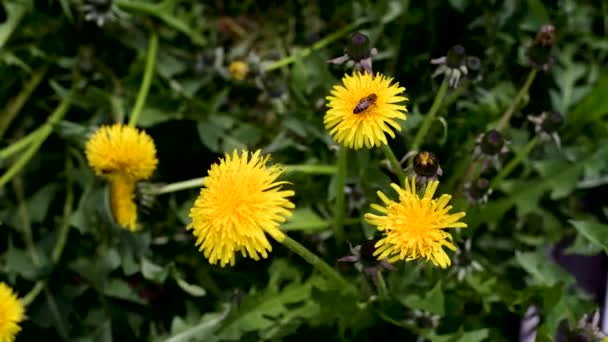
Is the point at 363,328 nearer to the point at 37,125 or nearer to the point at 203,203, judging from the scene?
the point at 203,203

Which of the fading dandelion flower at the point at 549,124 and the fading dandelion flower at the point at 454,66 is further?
the fading dandelion flower at the point at 549,124

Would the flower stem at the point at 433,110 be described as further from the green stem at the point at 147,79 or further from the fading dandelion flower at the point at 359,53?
the green stem at the point at 147,79

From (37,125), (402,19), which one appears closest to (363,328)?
(402,19)

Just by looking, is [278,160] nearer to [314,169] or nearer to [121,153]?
[314,169]

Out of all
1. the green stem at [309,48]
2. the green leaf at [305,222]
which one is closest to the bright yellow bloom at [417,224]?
the green leaf at [305,222]

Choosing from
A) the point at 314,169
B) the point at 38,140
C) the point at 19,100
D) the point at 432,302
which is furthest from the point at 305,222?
the point at 19,100

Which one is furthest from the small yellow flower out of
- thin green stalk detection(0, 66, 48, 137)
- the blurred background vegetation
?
thin green stalk detection(0, 66, 48, 137)
